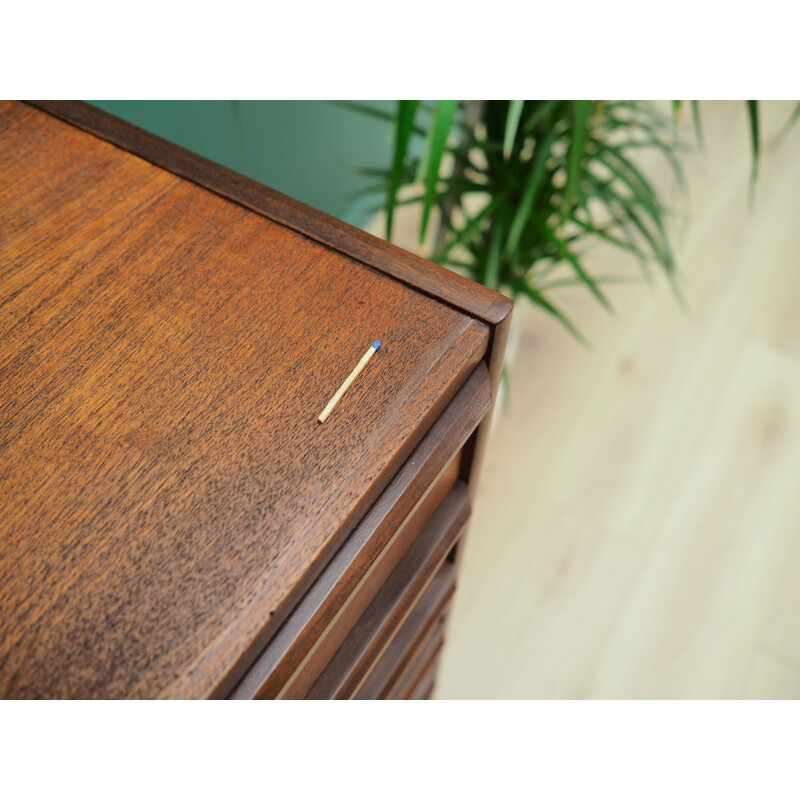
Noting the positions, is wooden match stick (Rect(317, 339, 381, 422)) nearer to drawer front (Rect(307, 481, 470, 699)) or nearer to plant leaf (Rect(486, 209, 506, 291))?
drawer front (Rect(307, 481, 470, 699))

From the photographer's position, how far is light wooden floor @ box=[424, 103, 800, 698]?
1138 mm

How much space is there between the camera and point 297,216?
476 millimetres

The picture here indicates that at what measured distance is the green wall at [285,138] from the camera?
0.95m

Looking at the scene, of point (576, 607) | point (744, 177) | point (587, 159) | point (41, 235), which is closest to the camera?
point (41, 235)

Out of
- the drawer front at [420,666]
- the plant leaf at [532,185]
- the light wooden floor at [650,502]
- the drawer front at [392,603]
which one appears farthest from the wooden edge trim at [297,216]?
the light wooden floor at [650,502]

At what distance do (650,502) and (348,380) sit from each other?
1.00m

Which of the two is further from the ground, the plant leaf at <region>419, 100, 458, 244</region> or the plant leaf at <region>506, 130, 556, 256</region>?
the plant leaf at <region>419, 100, 458, 244</region>

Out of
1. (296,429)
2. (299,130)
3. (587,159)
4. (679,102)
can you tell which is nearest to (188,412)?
(296,429)

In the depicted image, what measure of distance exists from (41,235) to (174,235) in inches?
3.2

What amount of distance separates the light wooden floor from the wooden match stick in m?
0.84

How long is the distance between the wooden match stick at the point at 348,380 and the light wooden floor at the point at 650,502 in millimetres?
844

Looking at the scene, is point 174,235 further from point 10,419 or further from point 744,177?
point 744,177

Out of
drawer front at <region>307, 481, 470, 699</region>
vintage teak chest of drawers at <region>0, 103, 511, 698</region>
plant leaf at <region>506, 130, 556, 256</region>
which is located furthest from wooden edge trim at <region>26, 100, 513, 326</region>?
plant leaf at <region>506, 130, 556, 256</region>
